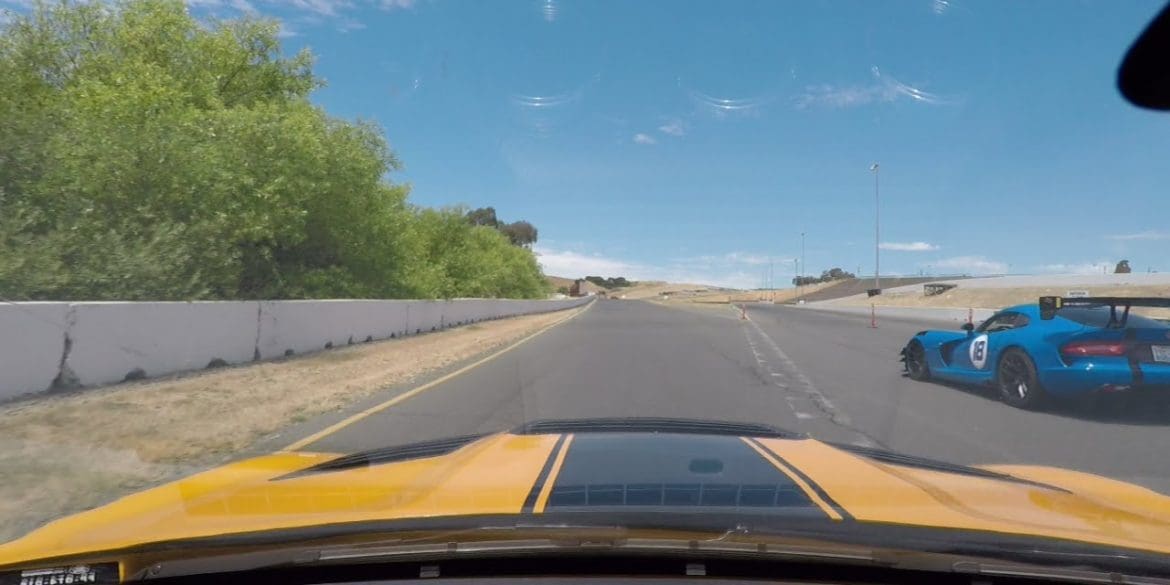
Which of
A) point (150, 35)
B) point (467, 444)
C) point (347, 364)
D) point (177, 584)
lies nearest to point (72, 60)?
point (150, 35)

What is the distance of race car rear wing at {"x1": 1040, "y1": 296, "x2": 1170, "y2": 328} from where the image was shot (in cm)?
1010

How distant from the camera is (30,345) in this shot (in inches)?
446

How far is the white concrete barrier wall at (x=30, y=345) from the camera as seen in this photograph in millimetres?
10789

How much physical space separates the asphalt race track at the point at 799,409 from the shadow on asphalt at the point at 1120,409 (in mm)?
24

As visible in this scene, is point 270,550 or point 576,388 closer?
point 270,550

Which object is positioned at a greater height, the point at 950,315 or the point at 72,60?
the point at 72,60

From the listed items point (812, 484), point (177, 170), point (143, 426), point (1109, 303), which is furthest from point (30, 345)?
point (1109, 303)

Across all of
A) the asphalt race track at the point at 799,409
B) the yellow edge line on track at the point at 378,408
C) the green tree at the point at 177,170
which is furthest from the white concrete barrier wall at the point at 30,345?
the asphalt race track at the point at 799,409

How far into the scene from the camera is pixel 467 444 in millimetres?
5457

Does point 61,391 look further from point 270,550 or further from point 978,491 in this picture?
point 978,491

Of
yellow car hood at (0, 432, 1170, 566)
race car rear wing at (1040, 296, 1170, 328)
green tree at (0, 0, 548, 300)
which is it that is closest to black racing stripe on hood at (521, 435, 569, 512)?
yellow car hood at (0, 432, 1170, 566)

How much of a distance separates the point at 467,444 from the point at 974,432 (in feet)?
22.0

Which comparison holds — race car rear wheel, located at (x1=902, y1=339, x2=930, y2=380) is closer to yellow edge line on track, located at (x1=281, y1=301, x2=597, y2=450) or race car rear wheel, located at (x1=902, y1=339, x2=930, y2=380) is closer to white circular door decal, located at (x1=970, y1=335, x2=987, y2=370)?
white circular door decal, located at (x1=970, y1=335, x2=987, y2=370)

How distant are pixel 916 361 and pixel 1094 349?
15.4ft
